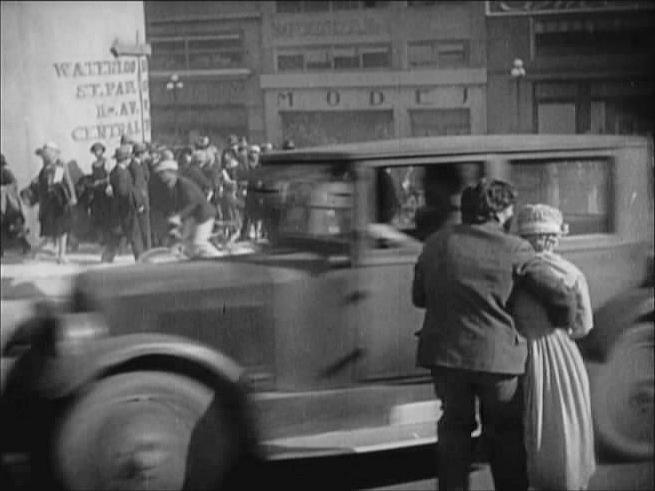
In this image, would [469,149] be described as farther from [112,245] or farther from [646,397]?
[112,245]

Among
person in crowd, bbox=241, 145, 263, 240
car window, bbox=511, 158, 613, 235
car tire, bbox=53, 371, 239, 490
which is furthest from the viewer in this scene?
person in crowd, bbox=241, 145, 263, 240

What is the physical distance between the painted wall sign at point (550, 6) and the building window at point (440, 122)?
0.43 m

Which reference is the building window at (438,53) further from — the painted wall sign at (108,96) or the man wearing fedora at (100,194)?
the man wearing fedora at (100,194)

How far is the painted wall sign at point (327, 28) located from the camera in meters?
3.87

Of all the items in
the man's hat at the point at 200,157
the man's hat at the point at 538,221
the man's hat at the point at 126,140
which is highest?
the man's hat at the point at 126,140

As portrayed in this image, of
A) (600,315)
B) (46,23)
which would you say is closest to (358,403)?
(600,315)

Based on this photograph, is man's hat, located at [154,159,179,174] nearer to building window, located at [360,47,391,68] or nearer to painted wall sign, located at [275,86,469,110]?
painted wall sign, located at [275,86,469,110]

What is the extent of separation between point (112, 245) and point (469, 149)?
1.54 meters

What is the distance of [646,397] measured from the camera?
331 cm

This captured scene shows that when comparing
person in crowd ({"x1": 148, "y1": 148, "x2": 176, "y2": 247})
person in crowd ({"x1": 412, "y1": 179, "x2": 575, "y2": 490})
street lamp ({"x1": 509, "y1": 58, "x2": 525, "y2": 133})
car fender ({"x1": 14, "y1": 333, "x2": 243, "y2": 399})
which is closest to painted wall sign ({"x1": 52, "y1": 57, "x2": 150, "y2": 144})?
person in crowd ({"x1": 148, "y1": 148, "x2": 176, "y2": 247})

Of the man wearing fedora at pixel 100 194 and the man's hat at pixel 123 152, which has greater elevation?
the man's hat at pixel 123 152

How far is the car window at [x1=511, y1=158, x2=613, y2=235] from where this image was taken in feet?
10.4

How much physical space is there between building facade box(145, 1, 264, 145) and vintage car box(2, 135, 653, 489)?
68 cm

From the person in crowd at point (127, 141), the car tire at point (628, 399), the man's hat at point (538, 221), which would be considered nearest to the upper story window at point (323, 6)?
the person in crowd at point (127, 141)
